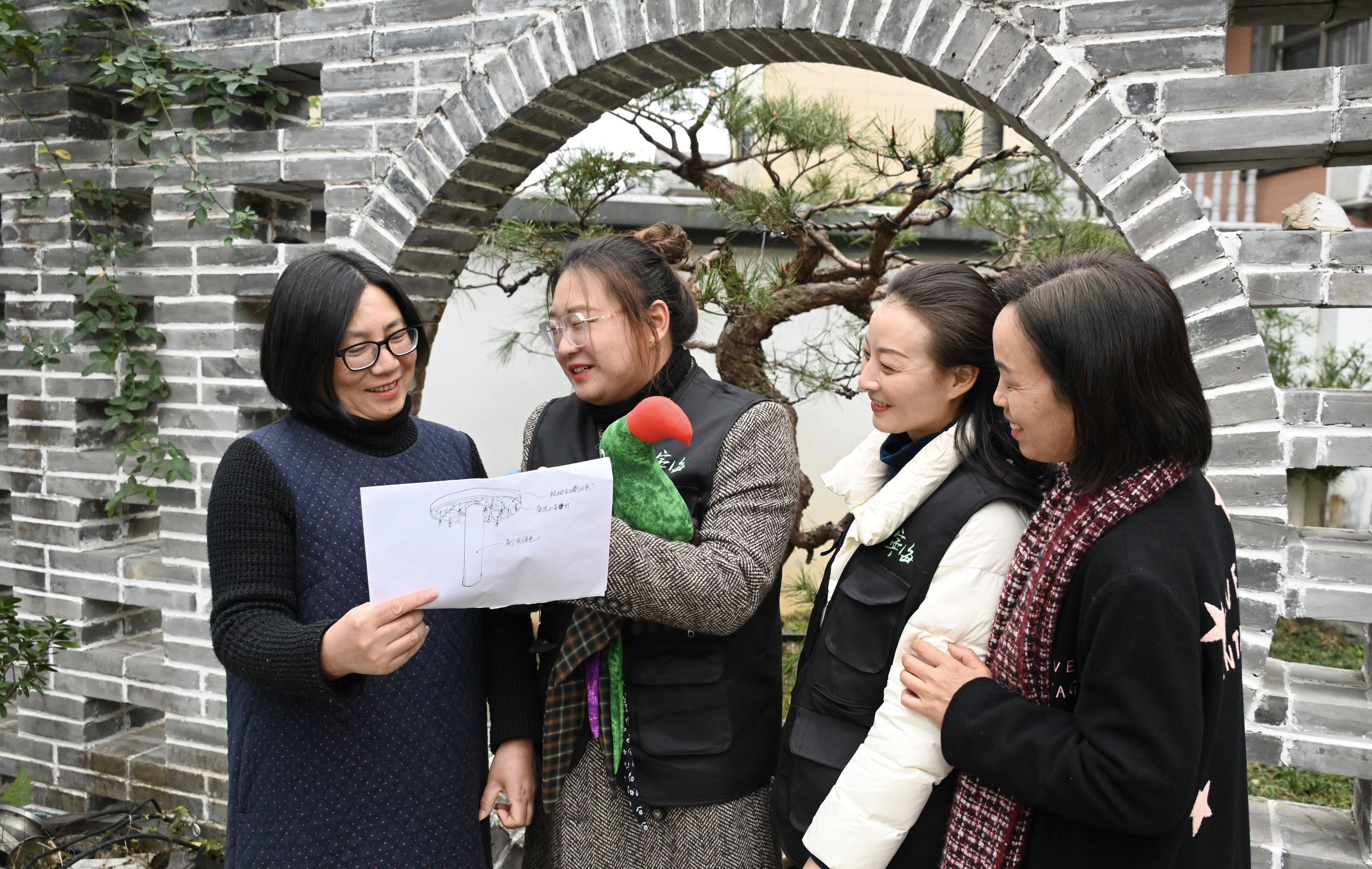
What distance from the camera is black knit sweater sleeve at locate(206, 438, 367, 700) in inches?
54.1

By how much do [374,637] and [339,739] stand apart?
296 mm

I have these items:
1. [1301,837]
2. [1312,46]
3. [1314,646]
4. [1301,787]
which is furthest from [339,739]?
[1312,46]

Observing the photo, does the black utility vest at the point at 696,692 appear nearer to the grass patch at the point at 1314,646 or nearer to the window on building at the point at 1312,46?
the grass patch at the point at 1314,646

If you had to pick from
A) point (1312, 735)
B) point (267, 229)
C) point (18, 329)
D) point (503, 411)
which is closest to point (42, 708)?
point (18, 329)

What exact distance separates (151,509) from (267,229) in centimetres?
107

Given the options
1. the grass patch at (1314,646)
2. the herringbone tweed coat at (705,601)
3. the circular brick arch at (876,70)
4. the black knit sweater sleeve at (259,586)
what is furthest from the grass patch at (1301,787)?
the black knit sweater sleeve at (259,586)

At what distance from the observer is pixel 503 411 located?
19.5 feet

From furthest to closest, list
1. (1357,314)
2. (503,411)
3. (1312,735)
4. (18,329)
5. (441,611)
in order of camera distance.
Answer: (1357,314) < (503,411) < (18,329) < (1312,735) < (441,611)

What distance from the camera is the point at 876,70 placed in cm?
240

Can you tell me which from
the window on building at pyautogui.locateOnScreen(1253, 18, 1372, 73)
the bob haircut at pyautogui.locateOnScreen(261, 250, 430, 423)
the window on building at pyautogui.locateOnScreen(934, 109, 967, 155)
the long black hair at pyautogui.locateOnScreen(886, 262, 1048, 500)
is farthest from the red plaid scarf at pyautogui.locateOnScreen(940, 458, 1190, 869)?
the window on building at pyautogui.locateOnScreen(1253, 18, 1372, 73)

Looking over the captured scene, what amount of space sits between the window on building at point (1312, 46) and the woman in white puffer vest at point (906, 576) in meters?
6.79

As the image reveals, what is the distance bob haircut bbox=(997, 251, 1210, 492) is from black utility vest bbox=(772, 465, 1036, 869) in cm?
23

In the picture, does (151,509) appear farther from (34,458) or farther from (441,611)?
(441,611)

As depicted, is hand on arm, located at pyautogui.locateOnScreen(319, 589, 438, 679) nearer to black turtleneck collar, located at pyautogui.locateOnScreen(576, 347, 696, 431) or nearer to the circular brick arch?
black turtleneck collar, located at pyautogui.locateOnScreen(576, 347, 696, 431)
